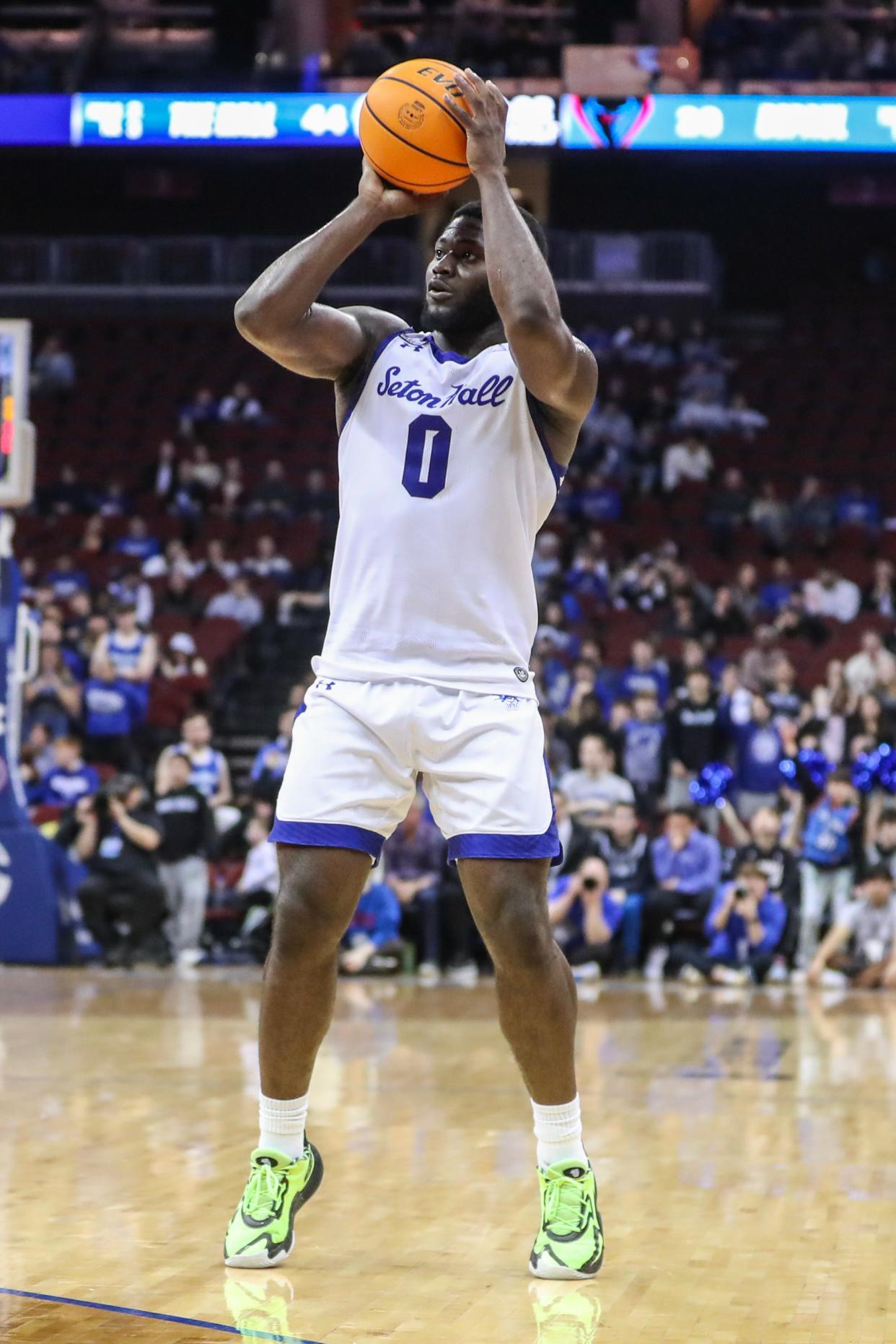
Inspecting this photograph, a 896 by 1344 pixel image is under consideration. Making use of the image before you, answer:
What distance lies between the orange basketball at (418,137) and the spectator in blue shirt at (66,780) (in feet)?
30.6

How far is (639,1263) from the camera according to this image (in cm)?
377

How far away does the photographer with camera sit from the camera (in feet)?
37.7

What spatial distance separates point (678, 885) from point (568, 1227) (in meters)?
7.87

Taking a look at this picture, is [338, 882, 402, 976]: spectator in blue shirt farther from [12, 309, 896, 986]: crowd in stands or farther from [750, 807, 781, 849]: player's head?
[750, 807, 781, 849]: player's head

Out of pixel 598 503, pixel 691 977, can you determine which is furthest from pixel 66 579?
pixel 691 977

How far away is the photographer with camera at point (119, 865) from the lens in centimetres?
1148

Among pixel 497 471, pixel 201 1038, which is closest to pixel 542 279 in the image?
pixel 497 471

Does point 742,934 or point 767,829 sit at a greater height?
point 767,829

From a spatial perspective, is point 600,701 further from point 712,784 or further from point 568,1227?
point 568,1227

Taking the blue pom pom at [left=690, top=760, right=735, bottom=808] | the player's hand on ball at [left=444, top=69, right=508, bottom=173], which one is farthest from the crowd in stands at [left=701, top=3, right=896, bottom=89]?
the player's hand on ball at [left=444, top=69, right=508, bottom=173]

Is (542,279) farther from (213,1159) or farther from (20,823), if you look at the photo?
(20,823)

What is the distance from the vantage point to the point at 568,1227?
370cm

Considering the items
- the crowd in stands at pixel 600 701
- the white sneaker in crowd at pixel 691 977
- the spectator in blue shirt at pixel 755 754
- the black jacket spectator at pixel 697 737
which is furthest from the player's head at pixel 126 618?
the white sneaker in crowd at pixel 691 977

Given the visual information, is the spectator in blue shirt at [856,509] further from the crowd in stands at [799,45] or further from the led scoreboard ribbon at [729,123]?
the crowd in stands at [799,45]
